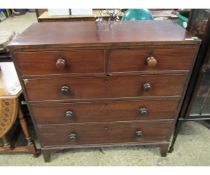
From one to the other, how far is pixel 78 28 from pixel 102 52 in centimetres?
28

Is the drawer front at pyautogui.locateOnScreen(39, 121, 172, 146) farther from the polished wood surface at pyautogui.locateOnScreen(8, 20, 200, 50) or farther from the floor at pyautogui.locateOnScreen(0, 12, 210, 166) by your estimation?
the polished wood surface at pyautogui.locateOnScreen(8, 20, 200, 50)

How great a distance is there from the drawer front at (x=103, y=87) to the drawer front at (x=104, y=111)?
0.06 m

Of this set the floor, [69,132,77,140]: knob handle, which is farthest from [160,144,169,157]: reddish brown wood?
[69,132,77,140]: knob handle

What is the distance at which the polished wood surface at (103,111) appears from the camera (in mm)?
1234

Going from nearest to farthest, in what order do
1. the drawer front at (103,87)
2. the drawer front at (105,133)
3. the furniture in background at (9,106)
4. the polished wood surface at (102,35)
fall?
the polished wood surface at (102,35) < the drawer front at (103,87) < the furniture in background at (9,106) < the drawer front at (105,133)

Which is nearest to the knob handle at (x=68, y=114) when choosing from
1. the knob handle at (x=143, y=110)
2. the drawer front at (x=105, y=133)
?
the drawer front at (x=105, y=133)

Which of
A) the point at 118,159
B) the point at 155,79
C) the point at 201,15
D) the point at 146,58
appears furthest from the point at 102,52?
the point at 118,159

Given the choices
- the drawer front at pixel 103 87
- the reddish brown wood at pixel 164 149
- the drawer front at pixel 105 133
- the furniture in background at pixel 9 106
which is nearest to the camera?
the drawer front at pixel 103 87

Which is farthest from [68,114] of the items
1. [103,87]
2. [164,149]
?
[164,149]

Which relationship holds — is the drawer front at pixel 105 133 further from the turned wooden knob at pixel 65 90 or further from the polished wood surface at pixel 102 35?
the polished wood surface at pixel 102 35

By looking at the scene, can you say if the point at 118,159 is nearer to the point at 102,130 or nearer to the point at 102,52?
the point at 102,130

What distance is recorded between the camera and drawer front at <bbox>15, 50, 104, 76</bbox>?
1.00 meters

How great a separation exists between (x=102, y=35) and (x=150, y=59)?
28 cm

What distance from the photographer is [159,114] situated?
4.32ft
